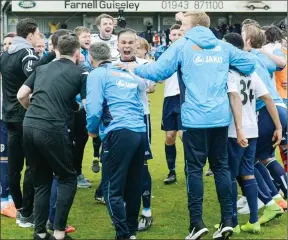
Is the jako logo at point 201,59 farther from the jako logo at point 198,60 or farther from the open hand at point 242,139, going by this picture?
the open hand at point 242,139

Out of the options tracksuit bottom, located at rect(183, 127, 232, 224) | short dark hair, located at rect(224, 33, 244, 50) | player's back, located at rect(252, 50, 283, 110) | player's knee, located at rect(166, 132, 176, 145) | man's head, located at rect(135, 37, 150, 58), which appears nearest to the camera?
tracksuit bottom, located at rect(183, 127, 232, 224)

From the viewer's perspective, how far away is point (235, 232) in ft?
19.3

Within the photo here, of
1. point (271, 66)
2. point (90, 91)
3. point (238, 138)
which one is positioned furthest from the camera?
point (271, 66)

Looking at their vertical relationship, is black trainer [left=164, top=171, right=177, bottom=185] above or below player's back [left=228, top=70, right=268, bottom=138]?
below

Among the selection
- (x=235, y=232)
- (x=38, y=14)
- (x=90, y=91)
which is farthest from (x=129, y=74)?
(x=38, y=14)

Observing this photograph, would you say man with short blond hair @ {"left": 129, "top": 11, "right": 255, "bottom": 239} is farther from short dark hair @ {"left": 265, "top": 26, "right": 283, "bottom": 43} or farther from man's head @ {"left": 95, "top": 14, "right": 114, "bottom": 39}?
man's head @ {"left": 95, "top": 14, "right": 114, "bottom": 39}

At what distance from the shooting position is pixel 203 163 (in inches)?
219

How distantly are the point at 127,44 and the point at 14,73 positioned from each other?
1359 mm

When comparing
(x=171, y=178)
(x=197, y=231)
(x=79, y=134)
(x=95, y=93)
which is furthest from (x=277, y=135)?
(x=79, y=134)

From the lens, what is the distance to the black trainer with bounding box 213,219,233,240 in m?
5.50

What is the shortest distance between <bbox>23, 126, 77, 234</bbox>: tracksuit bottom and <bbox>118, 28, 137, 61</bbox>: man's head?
119 cm

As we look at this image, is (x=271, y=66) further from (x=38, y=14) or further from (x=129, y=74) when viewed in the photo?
(x=38, y=14)

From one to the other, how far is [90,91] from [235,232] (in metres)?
2.20

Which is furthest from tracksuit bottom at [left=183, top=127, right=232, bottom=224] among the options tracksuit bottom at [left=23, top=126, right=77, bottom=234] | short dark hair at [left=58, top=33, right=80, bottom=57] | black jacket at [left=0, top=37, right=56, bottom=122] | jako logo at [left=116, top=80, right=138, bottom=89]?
black jacket at [left=0, top=37, right=56, bottom=122]
